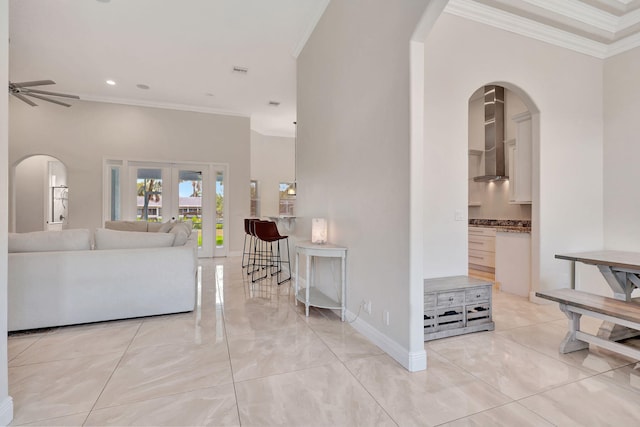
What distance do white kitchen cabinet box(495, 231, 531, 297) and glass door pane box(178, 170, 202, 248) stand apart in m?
5.78

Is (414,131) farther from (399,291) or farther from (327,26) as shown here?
(327,26)

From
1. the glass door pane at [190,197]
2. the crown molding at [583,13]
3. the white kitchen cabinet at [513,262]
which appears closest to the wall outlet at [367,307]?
the white kitchen cabinet at [513,262]

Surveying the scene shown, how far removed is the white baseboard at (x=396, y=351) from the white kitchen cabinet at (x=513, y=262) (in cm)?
246

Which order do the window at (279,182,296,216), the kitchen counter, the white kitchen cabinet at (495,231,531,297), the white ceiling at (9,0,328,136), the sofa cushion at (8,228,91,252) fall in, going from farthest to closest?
1. the window at (279,182,296,216)
2. the kitchen counter
3. the white kitchen cabinet at (495,231,531,297)
4. the white ceiling at (9,0,328,136)
5. the sofa cushion at (8,228,91,252)

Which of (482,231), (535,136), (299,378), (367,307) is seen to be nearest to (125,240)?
(299,378)

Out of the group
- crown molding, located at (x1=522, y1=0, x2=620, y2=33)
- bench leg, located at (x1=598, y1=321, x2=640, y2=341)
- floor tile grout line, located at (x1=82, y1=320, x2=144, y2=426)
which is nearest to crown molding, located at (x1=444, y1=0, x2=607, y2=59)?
crown molding, located at (x1=522, y1=0, x2=620, y2=33)

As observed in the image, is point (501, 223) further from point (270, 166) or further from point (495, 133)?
point (270, 166)

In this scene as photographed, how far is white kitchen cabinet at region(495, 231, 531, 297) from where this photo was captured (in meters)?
3.78

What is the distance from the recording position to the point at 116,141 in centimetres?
621

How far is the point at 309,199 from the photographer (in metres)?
4.10

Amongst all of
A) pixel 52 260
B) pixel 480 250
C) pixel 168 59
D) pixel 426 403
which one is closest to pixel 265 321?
pixel 426 403

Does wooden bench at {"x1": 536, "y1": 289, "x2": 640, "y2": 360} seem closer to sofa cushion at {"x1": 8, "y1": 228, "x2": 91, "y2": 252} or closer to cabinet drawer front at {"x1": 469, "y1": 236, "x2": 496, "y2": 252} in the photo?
cabinet drawer front at {"x1": 469, "y1": 236, "x2": 496, "y2": 252}

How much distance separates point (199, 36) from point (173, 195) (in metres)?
3.67

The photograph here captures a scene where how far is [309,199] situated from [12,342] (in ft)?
10.3
